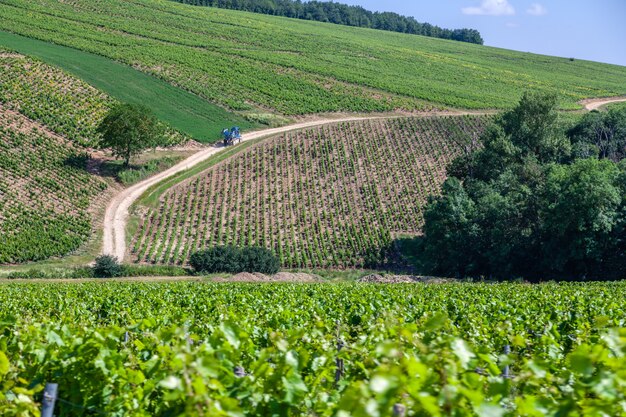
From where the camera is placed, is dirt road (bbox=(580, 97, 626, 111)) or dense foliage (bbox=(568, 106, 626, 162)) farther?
dirt road (bbox=(580, 97, 626, 111))

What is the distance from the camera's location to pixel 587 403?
14.4ft

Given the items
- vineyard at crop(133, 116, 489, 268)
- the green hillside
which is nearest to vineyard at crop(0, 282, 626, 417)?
vineyard at crop(133, 116, 489, 268)

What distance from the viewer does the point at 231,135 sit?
6250 centimetres

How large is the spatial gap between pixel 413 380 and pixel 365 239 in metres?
42.7

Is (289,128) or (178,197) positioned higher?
(289,128)

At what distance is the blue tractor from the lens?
62.2 meters

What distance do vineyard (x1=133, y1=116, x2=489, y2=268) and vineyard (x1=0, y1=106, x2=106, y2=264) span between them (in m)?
4.72

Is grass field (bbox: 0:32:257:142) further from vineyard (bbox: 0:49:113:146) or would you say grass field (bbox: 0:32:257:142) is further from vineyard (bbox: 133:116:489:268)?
vineyard (bbox: 133:116:489:268)

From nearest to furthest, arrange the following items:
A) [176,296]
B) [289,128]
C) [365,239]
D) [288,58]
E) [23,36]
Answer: [176,296] < [365,239] < [289,128] < [23,36] < [288,58]

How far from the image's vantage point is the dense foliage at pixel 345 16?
6722 inches

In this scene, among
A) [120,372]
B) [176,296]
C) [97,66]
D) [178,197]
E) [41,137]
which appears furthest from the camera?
[97,66]

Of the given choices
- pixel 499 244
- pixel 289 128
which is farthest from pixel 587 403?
pixel 289 128

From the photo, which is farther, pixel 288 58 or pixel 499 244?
pixel 288 58

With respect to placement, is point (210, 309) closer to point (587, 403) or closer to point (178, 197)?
point (587, 403)
